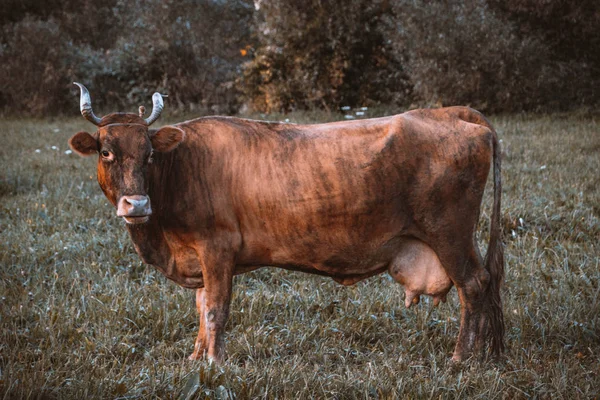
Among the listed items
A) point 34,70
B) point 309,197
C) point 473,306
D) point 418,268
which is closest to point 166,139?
point 309,197

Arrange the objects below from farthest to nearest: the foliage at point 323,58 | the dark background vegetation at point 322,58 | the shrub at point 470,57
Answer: the foliage at point 323,58 → the dark background vegetation at point 322,58 → the shrub at point 470,57

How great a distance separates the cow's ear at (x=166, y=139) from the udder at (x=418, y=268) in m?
1.48

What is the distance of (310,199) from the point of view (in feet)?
12.1

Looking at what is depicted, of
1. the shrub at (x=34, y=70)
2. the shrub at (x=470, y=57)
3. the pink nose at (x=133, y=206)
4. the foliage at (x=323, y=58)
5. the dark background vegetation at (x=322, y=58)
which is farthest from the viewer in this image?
the shrub at (x=34, y=70)

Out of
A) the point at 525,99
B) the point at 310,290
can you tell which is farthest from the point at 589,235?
the point at 525,99

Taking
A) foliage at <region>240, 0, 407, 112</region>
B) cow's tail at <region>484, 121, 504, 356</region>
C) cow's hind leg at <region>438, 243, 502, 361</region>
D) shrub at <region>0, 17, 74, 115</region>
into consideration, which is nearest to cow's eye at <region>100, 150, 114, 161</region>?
cow's hind leg at <region>438, 243, 502, 361</region>

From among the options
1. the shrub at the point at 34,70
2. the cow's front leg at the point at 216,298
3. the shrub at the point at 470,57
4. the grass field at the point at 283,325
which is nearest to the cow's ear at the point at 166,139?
the cow's front leg at the point at 216,298

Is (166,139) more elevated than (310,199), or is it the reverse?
(166,139)

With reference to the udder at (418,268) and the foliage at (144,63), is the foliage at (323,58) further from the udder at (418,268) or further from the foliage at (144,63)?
the udder at (418,268)

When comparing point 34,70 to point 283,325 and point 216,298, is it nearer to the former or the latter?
point 283,325

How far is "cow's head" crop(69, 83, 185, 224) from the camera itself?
3375 millimetres

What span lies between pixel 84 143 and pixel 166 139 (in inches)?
17.7

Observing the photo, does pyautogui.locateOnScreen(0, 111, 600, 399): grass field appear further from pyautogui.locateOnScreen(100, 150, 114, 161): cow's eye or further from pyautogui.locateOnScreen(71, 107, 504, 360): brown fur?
pyautogui.locateOnScreen(100, 150, 114, 161): cow's eye

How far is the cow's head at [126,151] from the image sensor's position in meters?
3.38
